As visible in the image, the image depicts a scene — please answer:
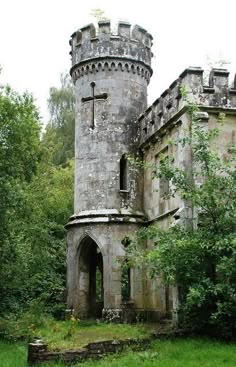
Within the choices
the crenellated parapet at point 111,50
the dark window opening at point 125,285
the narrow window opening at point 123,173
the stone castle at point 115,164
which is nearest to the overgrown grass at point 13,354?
the stone castle at point 115,164

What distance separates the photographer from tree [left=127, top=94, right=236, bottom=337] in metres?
11.5

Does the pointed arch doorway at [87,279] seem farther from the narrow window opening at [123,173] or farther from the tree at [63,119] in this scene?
the tree at [63,119]

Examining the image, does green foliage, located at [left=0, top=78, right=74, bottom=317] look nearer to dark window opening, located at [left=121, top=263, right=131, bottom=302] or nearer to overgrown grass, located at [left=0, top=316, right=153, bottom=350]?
overgrown grass, located at [left=0, top=316, right=153, bottom=350]

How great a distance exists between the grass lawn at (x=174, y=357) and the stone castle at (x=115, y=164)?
419cm

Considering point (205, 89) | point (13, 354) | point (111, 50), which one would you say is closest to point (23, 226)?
point (111, 50)

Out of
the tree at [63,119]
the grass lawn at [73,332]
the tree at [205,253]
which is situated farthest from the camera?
the tree at [63,119]

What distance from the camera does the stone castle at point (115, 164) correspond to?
16688 mm

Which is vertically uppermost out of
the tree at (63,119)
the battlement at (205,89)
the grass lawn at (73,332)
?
the tree at (63,119)

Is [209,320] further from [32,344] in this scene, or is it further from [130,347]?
[32,344]

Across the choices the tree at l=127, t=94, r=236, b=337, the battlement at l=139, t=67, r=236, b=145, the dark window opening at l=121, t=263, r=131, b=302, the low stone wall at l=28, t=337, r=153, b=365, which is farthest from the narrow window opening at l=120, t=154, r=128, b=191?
the low stone wall at l=28, t=337, r=153, b=365

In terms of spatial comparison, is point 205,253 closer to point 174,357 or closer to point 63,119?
point 174,357

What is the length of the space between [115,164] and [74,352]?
7.88 m

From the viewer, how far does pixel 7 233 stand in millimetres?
16109

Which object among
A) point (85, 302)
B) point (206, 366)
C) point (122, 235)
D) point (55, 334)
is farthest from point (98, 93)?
point (206, 366)
